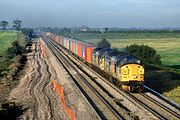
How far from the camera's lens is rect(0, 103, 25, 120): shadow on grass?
69.1ft

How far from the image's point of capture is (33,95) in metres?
28.8

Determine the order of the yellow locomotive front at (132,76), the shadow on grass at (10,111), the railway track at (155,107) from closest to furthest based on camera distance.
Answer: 1. the railway track at (155,107)
2. the shadow on grass at (10,111)
3. the yellow locomotive front at (132,76)

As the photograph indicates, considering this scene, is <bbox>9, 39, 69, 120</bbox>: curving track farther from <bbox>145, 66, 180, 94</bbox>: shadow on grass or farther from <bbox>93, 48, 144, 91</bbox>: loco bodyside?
<bbox>145, 66, 180, 94</bbox>: shadow on grass

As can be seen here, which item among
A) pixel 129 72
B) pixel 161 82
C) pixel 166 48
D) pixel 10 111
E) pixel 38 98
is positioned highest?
pixel 129 72

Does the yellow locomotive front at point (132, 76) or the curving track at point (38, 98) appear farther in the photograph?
the yellow locomotive front at point (132, 76)

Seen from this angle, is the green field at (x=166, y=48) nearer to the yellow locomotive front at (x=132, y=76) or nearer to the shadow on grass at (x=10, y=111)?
the yellow locomotive front at (x=132, y=76)

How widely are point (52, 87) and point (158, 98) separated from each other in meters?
10.5

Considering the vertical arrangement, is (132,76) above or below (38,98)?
above

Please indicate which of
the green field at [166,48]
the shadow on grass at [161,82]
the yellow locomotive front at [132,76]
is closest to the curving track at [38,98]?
the yellow locomotive front at [132,76]

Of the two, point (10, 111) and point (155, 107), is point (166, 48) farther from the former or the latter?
point (10, 111)

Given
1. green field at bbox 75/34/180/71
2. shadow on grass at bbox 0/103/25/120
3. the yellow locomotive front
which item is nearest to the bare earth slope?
shadow on grass at bbox 0/103/25/120

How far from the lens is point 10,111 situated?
22.9 m

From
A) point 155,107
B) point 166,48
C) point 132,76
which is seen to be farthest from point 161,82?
point 166,48

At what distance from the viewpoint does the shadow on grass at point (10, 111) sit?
2105cm
